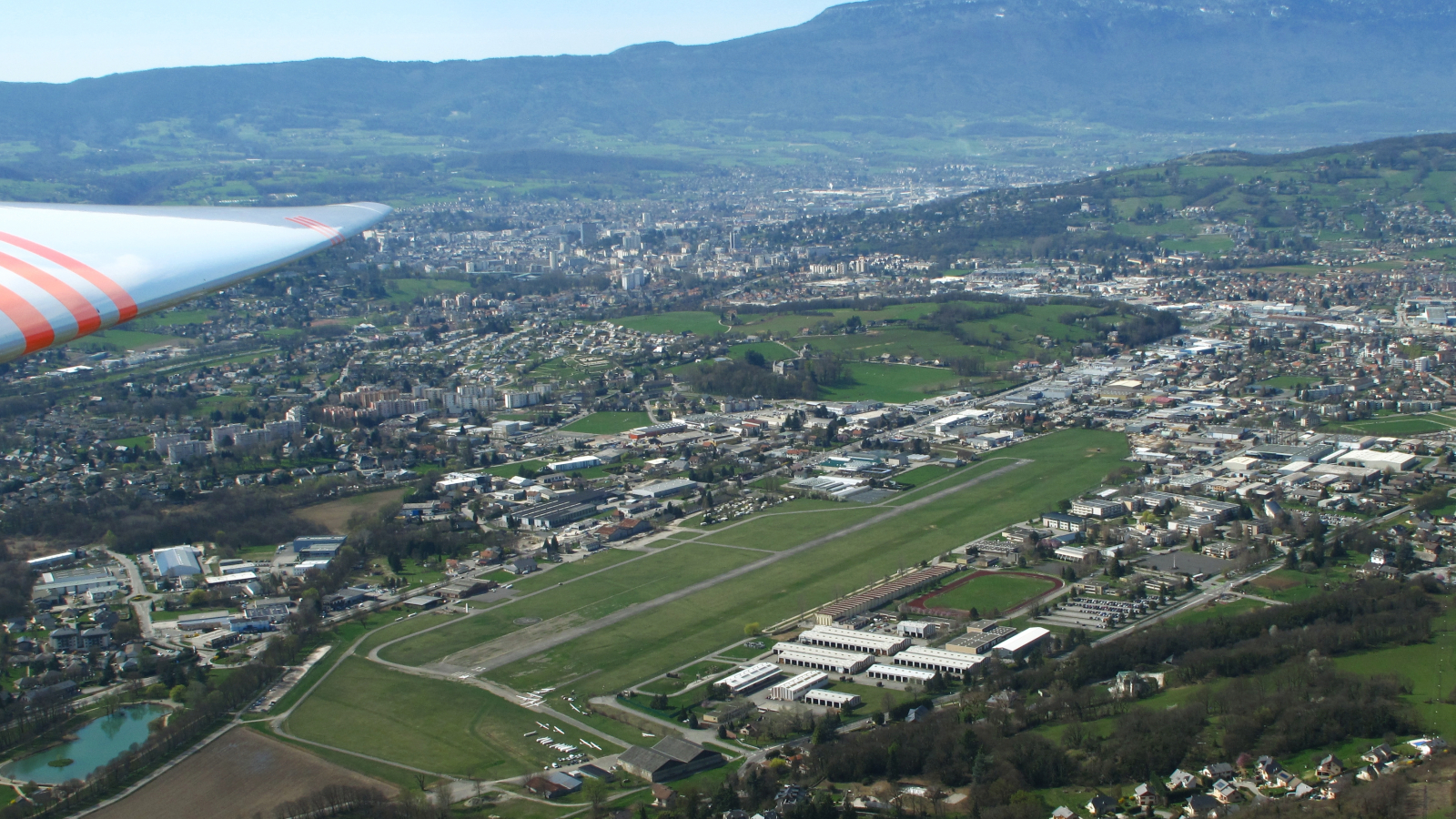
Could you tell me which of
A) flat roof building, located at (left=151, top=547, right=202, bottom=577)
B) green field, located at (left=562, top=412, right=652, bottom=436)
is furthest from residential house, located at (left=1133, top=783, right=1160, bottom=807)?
green field, located at (left=562, top=412, right=652, bottom=436)

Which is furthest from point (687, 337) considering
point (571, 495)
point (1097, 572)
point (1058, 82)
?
point (1058, 82)

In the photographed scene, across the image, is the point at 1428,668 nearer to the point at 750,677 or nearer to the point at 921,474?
the point at 750,677

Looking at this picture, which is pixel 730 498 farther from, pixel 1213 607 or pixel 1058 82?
pixel 1058 82

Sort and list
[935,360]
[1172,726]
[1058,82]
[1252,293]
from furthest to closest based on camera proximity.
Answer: [1058,82] < [1252,293] < [935,360] < [1172,726]

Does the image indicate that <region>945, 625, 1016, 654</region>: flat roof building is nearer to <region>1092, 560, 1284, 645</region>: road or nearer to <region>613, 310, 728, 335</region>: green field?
<region>1092, 560, 1284, 645</region>: road

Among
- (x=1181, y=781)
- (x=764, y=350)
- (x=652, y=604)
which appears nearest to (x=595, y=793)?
(x=1181, y=781)

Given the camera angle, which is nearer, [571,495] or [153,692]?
[153,692]

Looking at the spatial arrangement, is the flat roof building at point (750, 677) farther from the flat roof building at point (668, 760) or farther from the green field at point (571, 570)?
the green field at point (571, 570)
